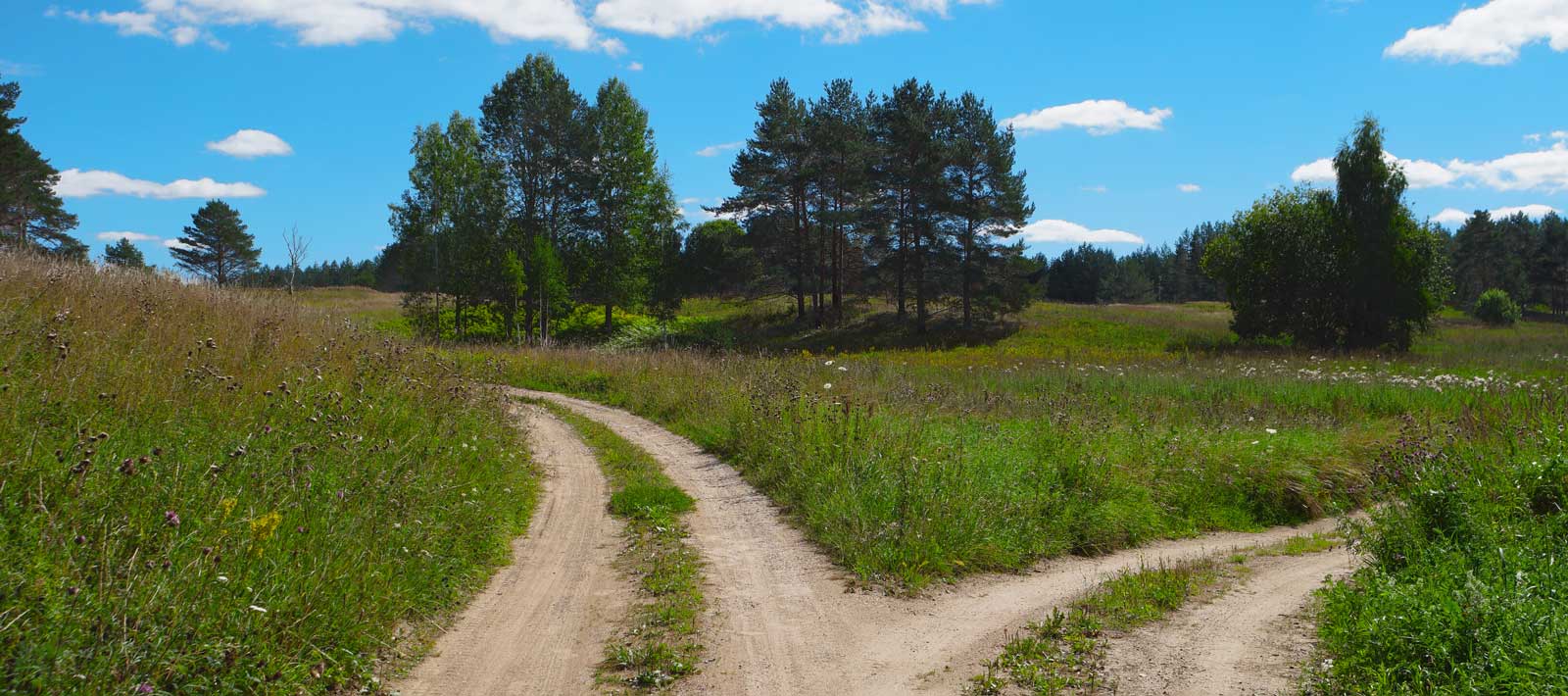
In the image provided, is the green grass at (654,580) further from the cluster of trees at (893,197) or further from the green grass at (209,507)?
the cluster of trees at (893,197)

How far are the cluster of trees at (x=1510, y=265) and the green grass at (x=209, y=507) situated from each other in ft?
344

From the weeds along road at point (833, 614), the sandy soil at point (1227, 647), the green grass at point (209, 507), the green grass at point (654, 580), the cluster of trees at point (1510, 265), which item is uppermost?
the cluster of trees at point (1510, 265)

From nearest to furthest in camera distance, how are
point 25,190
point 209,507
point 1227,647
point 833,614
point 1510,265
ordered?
point 209,507 → point 1227,647 → point 833,614 → point 25,190 → point 1510,265

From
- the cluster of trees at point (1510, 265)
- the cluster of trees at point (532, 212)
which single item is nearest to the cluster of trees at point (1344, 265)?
the cluster of trees at point (532, 212)

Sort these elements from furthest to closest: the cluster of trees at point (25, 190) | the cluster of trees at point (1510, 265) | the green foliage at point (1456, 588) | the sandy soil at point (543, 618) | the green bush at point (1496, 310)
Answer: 1. the cluster of trees at point (1510, 265)
2. the green bush at point (1496, 310)
3. the cluster of trees at point (25, 190)
4. the sandy soil at point (543, 618)
5. the green foliage at point (1456, 588)

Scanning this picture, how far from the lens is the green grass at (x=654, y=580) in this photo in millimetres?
5082

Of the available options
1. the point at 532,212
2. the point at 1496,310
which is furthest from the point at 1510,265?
the point at 532,212

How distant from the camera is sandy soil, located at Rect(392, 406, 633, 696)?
16.0ft

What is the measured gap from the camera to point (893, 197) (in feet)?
151

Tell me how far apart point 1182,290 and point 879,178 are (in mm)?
88576

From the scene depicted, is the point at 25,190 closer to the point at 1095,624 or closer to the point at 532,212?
the point at 532,212

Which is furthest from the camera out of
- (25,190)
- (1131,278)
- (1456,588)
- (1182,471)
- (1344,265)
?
(1131,278)

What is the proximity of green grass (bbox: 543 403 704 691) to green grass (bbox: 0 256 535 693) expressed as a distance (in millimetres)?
1141

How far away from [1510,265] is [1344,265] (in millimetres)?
64172
